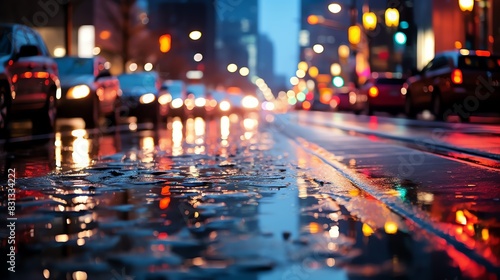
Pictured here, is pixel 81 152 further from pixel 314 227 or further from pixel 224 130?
pixel 224 130

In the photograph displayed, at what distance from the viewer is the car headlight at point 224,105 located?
190 feet

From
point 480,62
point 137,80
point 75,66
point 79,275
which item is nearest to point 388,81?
point 137,80

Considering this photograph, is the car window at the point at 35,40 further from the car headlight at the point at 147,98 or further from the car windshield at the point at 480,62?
the car windshield at the point at 480,62

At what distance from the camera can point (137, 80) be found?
100ft

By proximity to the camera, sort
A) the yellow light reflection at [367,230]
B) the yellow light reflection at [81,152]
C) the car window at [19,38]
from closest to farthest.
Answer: the yellow light reflection at [367,230] < the yellow light reflection at [81,152] < the car window at [19,38]

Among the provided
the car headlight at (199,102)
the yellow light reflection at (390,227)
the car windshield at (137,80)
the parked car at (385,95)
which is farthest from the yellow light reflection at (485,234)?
the car headlight at (199,102)

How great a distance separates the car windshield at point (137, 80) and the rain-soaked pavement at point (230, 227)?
18833mm

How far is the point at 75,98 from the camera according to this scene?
22.1 metres

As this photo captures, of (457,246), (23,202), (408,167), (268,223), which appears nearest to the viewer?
(457,246)

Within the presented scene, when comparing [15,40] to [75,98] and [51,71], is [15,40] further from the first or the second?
[75,98]

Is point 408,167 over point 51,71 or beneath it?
beneath

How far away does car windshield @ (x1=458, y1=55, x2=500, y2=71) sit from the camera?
25359 millimetres

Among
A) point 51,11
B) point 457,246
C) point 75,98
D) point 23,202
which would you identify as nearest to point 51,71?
point 75,98

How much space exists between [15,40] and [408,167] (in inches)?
329
